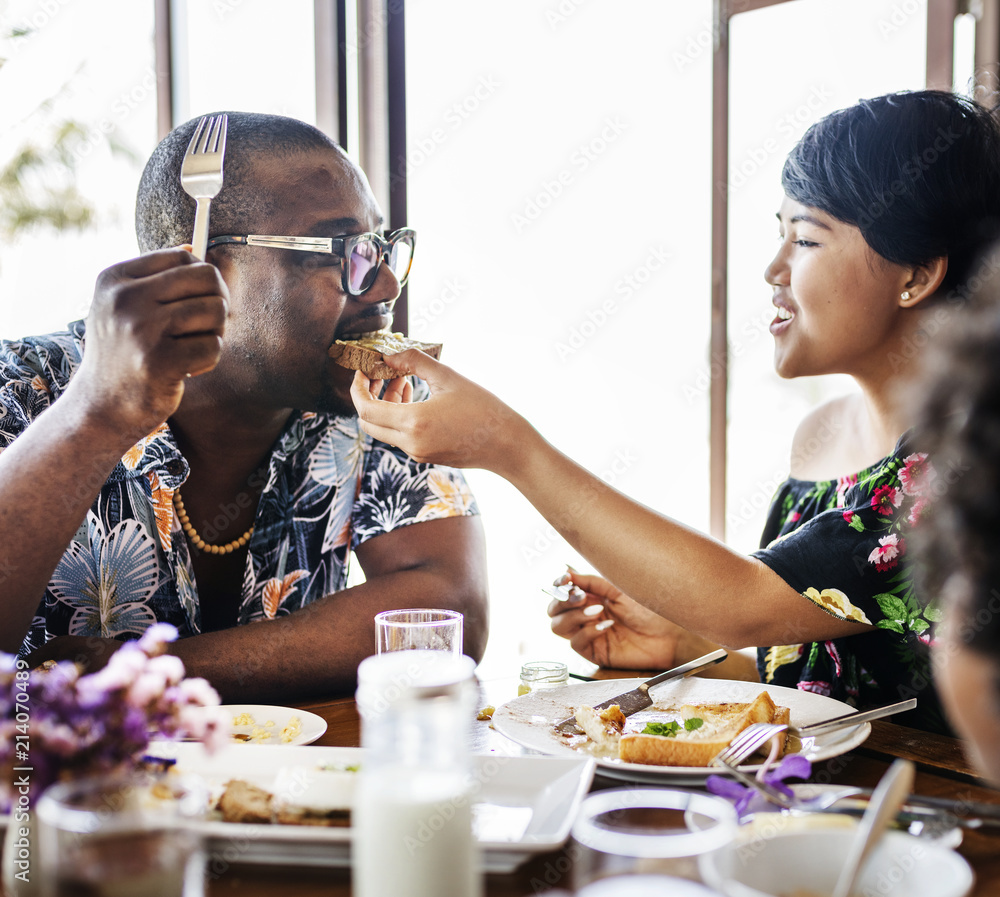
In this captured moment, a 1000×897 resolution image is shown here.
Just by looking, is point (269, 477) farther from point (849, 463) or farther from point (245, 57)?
point (245, 57)

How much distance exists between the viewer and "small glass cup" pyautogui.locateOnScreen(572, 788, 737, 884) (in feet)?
2.10

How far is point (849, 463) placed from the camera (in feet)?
6.99

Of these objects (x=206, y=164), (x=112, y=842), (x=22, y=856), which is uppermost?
(x=206, y=164)

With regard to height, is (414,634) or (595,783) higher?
(414,634)

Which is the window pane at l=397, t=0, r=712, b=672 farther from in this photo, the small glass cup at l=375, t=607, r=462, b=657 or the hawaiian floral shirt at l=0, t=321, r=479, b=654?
the small glass cup at l=375, t=607, r=462, b=657

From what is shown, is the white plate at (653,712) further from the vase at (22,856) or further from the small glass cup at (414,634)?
the vase at (22,856)

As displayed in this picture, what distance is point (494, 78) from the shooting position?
423 centimetres

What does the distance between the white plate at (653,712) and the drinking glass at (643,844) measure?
0.97 feet

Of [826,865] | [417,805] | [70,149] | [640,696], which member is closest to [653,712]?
[640,696]

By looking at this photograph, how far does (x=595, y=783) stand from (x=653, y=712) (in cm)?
28

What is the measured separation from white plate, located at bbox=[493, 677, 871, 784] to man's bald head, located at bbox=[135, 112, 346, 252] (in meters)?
1.17

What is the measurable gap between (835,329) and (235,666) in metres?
1.31

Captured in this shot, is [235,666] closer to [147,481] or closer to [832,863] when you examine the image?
[147,481]

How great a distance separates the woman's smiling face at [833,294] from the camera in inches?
69.9
